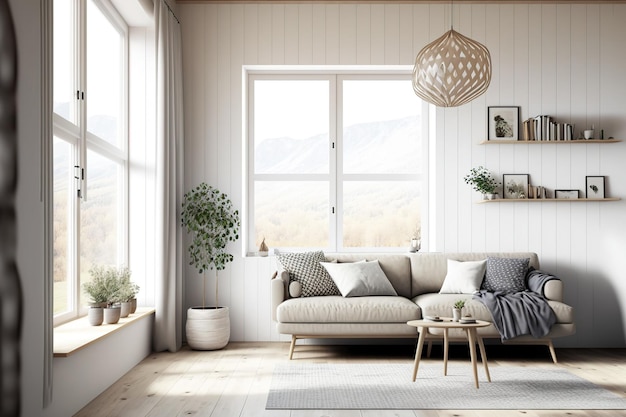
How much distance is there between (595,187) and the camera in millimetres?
5570

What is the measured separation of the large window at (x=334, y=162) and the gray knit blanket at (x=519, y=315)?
1.44 metres

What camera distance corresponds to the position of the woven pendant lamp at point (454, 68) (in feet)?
13.2

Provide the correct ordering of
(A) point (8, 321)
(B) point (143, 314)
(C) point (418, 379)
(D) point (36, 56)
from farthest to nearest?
(B) point (143, 314) → (C) point (418, 379) → (D) point (36, 56) → (A) point (8, 321)

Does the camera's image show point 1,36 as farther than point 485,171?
No

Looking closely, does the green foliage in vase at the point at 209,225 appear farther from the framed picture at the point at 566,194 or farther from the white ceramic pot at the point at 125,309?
the framed picture at the point at 566,194

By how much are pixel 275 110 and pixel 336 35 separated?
0.95 m

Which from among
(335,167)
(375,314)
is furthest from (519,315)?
(335,167)

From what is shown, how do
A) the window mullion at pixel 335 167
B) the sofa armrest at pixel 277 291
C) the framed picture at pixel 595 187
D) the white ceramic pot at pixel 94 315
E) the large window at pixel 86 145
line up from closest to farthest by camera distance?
the large window at pixel 86 145 → the white ceramic pot at pixel 94 315 → the sofa armrest at pixel 277 291 → the framed picture at pixel 595 187 → the window mullion at pixel 335 167

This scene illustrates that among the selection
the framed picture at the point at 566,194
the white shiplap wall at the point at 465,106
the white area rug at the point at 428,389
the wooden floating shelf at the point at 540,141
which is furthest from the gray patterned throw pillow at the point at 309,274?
the framed picture at the point at 566,194

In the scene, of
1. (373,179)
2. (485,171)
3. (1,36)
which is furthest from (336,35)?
(1,36)

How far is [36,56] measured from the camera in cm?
273

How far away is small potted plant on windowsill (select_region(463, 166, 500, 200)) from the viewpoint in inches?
217

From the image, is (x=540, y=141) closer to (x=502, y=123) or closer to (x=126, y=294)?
(x=502, y=123)

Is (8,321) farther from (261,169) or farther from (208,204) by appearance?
(261,169)
